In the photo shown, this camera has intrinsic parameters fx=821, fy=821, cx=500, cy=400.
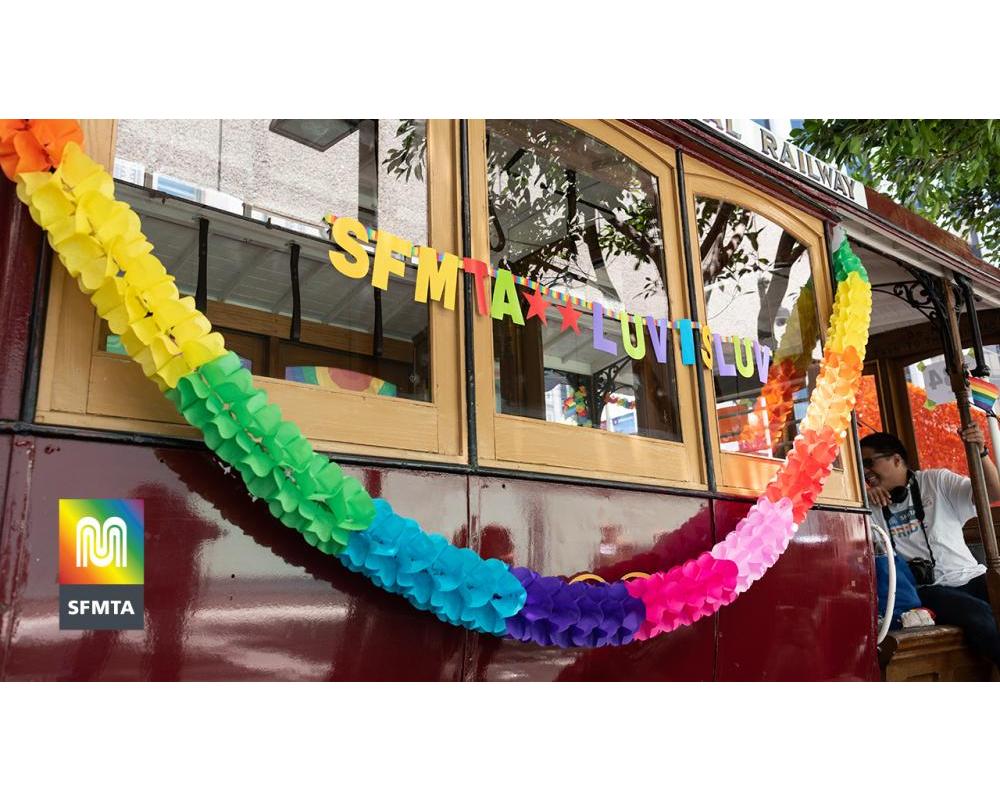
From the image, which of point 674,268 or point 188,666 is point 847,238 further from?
point 188,666

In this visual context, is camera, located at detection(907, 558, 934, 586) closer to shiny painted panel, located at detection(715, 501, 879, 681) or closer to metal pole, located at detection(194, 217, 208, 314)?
shiny painted panel, located at detection(715, 501, 879, 681)

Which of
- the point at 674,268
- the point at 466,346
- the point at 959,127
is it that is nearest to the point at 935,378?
the point at 959,127

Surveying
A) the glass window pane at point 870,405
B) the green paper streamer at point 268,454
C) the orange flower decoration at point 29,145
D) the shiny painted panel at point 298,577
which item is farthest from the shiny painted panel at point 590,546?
the glass window pane at point 870,405

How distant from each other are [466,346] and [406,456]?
0.43m

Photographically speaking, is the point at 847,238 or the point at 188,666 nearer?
the point at 188,666

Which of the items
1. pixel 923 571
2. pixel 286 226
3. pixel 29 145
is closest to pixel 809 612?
pixel 923 571

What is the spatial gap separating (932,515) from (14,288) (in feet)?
14.8

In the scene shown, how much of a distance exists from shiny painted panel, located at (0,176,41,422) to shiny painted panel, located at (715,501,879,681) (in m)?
2.36

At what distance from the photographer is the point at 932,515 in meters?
4.56

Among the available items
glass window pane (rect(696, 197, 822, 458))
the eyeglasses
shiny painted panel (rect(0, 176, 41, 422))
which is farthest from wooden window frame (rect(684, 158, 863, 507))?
shiny painted panel (rect(0, 176, 41, 422))

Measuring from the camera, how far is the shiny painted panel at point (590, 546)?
249 cm

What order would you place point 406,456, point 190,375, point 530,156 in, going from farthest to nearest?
1. point 530,156
2. point 406,456
3. point 190,375

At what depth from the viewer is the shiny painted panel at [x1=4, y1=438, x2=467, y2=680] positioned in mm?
1785

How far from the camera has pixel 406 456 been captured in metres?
2.37
